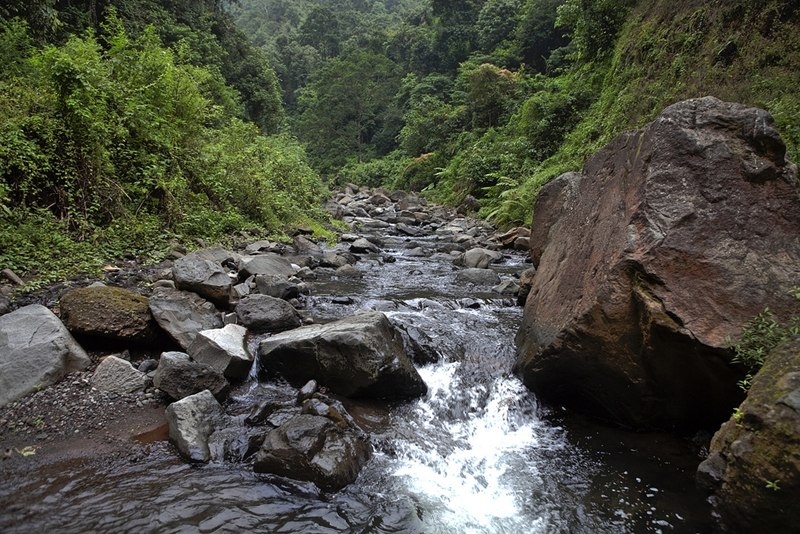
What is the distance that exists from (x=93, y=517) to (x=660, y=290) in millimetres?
4809

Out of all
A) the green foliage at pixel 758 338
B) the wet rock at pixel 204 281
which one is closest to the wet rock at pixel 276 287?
the wet rock at pixel 204 281

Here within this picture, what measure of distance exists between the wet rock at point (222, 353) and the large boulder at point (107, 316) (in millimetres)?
714

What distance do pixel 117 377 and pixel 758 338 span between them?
233 inches

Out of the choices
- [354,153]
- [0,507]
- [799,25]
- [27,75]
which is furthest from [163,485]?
[354,153]

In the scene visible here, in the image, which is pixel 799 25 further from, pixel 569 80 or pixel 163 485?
pixel 163 485

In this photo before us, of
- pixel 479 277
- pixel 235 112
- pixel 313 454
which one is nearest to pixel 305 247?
pixel 479 277

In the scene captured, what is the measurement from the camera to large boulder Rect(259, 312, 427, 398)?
5281 millimetres

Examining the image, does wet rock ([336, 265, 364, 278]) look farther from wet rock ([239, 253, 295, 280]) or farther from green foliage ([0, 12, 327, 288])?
green foliage ([0, 12, 327, 288])

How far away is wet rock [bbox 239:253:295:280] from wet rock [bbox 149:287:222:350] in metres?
1.96

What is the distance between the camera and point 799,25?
10.7m

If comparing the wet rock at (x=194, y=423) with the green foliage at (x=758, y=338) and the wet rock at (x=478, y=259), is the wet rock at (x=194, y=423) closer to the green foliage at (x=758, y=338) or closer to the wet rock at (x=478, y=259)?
the green foliage at (x=758, y=338)

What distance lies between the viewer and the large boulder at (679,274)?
13.4ft

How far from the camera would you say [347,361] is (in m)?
5.29

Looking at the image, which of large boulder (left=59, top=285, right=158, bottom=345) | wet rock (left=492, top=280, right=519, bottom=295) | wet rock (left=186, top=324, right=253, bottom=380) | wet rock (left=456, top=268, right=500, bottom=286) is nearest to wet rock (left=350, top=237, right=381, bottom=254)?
wet rock (left=456, top=268, right=500, bottom=286)
